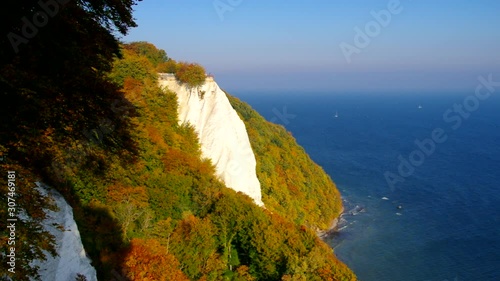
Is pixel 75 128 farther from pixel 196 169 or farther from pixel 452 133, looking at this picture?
pixel 452 133

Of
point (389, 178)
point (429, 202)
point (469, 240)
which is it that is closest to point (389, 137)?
point (389, 178)

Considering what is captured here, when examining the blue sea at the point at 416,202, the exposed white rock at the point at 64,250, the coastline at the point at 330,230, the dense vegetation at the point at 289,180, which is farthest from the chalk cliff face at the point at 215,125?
the exposed white rock at the point at 64,250

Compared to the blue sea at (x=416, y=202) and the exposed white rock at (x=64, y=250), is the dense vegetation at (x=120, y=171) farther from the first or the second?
the blue sea at (x=416, y=202)

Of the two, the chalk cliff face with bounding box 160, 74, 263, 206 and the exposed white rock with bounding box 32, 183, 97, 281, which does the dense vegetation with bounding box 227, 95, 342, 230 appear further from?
the exposed white rock with bounding box 32, 183, 97, 281

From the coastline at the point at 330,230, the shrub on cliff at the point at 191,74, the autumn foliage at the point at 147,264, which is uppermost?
the shrub on cliff at the point at 191,74

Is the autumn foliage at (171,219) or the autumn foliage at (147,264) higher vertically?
the autumn foliage at (171,219)

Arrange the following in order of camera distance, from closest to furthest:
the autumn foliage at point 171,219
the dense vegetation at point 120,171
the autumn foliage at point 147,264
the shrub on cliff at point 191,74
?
the dense vegetation at point 120,171 < the autumn foliage at point 147,264 < the autumn foliage at point 171,219 < the shrub on cliff at point 191,74
